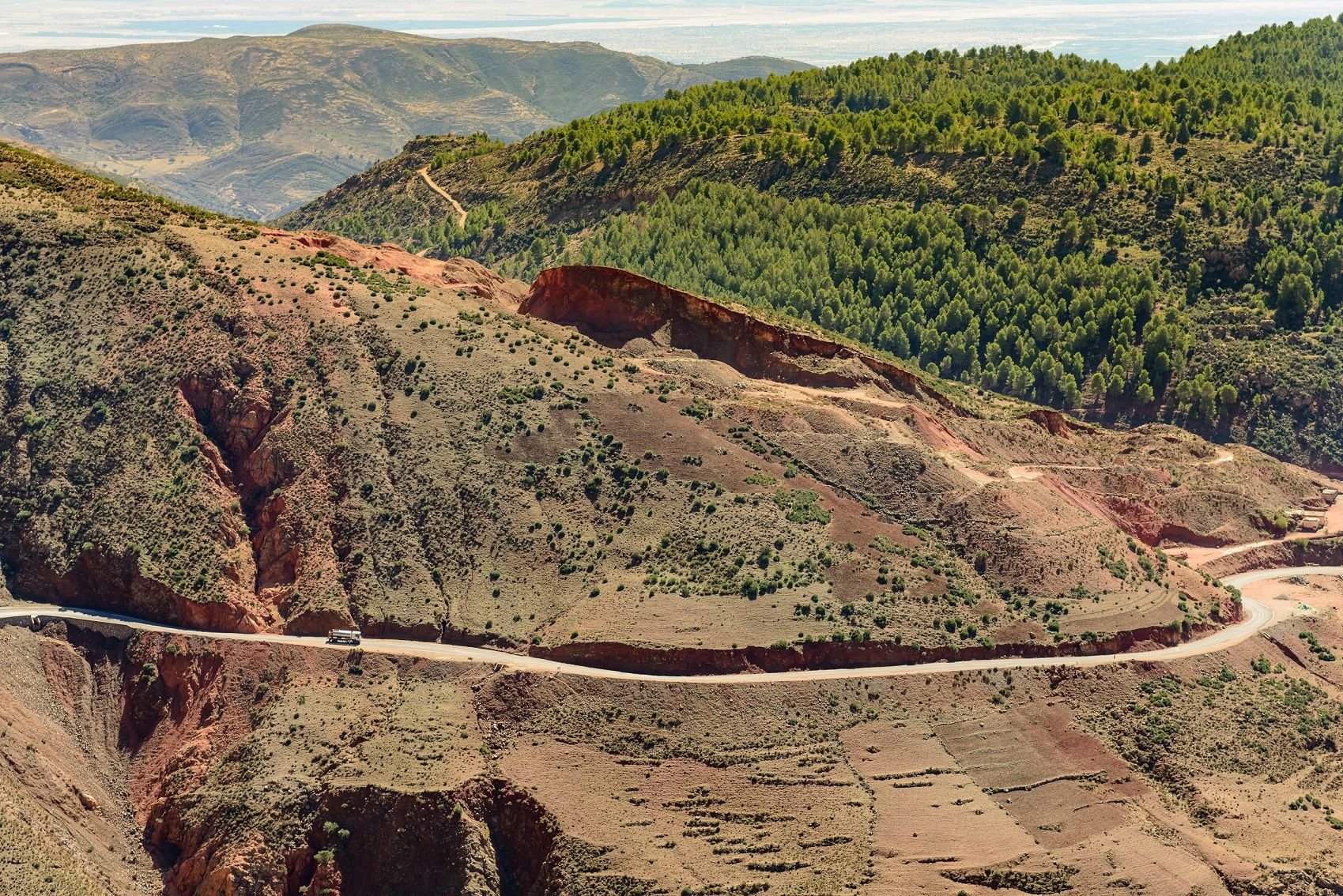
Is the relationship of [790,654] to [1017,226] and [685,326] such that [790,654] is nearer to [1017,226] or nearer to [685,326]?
[685,326]

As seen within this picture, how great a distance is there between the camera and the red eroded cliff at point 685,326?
98.9 metres

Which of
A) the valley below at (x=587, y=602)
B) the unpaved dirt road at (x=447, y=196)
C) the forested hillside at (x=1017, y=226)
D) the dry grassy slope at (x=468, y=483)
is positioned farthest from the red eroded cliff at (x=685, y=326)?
the unpaved dirt road at (x=447, y=196)

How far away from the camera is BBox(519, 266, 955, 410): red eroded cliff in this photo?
325 feet

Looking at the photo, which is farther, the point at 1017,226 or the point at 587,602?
the point at 1017,226

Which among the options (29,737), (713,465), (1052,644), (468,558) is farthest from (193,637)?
(1052,644)

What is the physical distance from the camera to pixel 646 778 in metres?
65.4

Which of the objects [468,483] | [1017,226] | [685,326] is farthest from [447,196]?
[468,483]

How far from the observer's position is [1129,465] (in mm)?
100188

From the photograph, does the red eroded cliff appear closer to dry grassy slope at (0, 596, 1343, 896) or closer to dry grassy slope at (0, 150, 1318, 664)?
dry grassy slope at (0, 150, 1318, 664)

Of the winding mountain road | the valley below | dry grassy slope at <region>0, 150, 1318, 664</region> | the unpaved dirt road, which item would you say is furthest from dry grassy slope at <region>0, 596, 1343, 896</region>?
Answer: the unpaved dirt road

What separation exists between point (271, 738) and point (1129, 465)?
5980 centimetres

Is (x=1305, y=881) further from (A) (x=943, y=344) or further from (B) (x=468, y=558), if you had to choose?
(A) (x=943, y=344)

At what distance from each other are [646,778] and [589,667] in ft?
22.9

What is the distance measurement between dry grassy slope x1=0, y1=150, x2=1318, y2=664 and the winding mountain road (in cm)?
95
